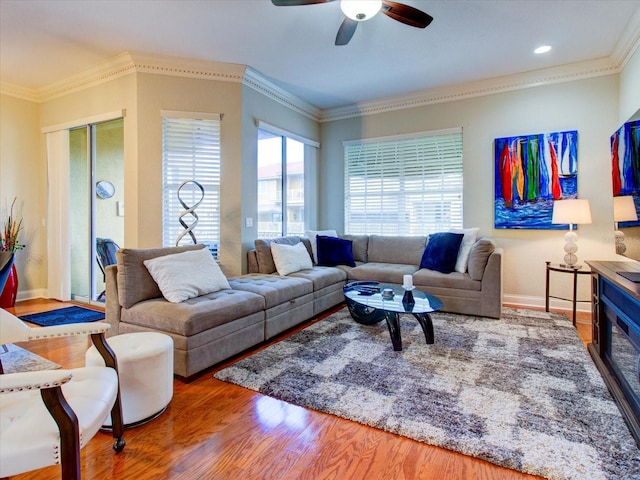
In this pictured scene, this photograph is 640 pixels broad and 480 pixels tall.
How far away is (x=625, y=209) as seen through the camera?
2584 millimetres

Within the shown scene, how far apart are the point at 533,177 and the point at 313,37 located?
312cm

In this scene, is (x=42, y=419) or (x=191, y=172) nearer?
(x=42, y=419)

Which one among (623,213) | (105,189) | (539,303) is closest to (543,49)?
(623,213)

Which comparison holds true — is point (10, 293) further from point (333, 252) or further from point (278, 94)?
point (278, 94)

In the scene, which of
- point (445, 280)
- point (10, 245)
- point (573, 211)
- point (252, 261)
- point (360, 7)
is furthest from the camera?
point (10, 245)

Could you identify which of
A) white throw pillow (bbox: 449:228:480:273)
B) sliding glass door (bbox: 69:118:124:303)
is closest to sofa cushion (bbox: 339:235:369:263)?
white throw pillow (bbox: 449:228:480:273)

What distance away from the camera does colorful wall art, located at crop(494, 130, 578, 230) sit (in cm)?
405

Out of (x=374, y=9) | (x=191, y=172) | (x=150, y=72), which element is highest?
(x=150, y=72)

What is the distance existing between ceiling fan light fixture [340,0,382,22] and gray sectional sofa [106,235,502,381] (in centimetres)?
232

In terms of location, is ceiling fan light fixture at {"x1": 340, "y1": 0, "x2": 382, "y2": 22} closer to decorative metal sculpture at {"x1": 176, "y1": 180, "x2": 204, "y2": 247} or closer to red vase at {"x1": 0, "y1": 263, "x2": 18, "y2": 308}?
decorative metal sculpture at {"x1": 176, "y1": 180, "x2": 204, "y2": 247}

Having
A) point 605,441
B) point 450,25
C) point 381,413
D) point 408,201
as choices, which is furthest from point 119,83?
point 605,441

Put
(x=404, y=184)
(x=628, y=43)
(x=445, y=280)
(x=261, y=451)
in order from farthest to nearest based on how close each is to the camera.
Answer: (x=404, y=184) < (x=445, y=280) < (x=628, y=43) < (x=261, y=451)

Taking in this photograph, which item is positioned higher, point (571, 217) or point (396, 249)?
point (571, 217)

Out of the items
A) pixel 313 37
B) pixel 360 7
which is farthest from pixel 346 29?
pixel 313 37
